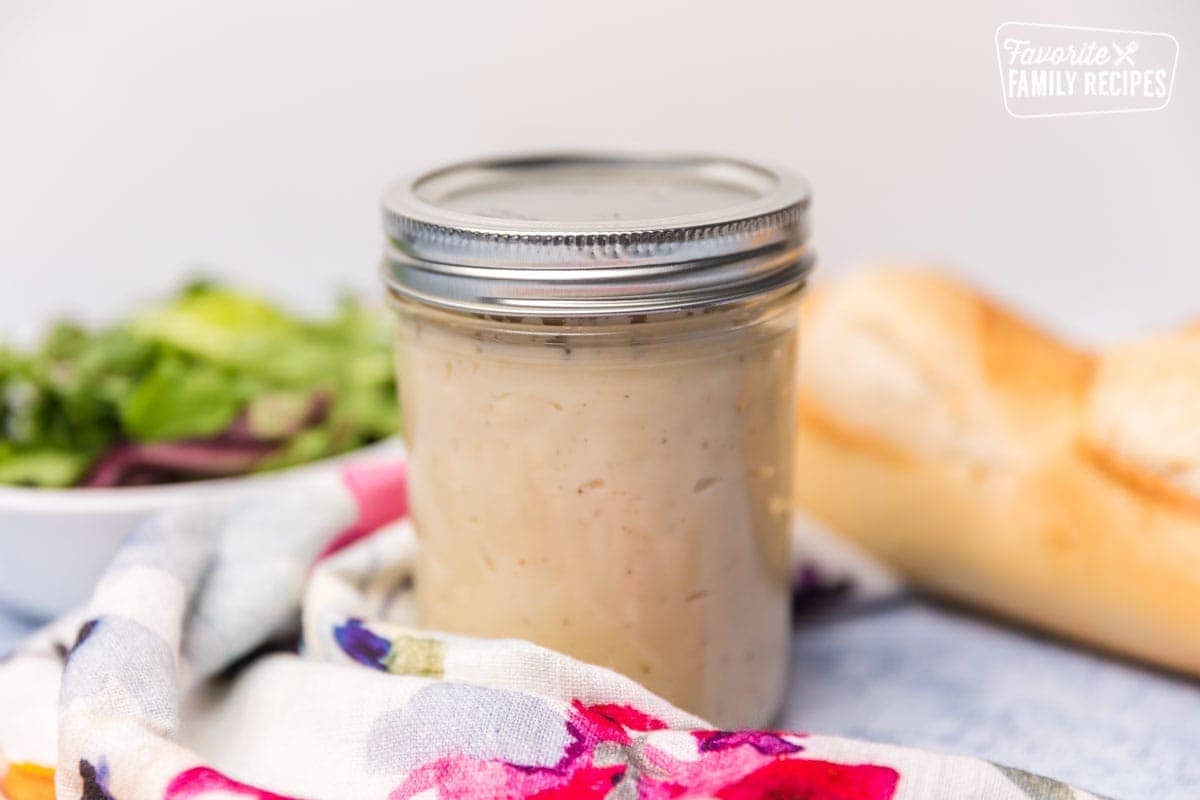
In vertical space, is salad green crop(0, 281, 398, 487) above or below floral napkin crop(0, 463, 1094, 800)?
above

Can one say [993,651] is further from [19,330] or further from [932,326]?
[19,330]

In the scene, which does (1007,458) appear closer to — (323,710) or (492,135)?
(323,710)

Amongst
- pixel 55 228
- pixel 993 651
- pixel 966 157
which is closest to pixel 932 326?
pixel 993 651

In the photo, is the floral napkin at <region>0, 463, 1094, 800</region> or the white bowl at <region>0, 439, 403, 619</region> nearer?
the floral napkin at <region>0, 463, 1094, 800</region>

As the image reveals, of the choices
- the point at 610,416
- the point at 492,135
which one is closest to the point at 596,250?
the point at 610,416

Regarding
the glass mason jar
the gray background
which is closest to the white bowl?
the glass mason jar

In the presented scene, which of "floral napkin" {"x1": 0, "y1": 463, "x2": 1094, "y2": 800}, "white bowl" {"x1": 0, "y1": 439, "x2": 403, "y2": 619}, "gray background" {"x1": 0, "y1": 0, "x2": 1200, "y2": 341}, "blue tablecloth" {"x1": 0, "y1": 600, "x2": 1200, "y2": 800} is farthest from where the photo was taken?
"gray background" {"x1": 0, "y1": 0, "x2": 1200, "y2": 341}

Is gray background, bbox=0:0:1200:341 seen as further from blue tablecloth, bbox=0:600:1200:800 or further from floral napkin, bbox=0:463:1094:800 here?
floral napkin, bbox=0:463:1094:800
